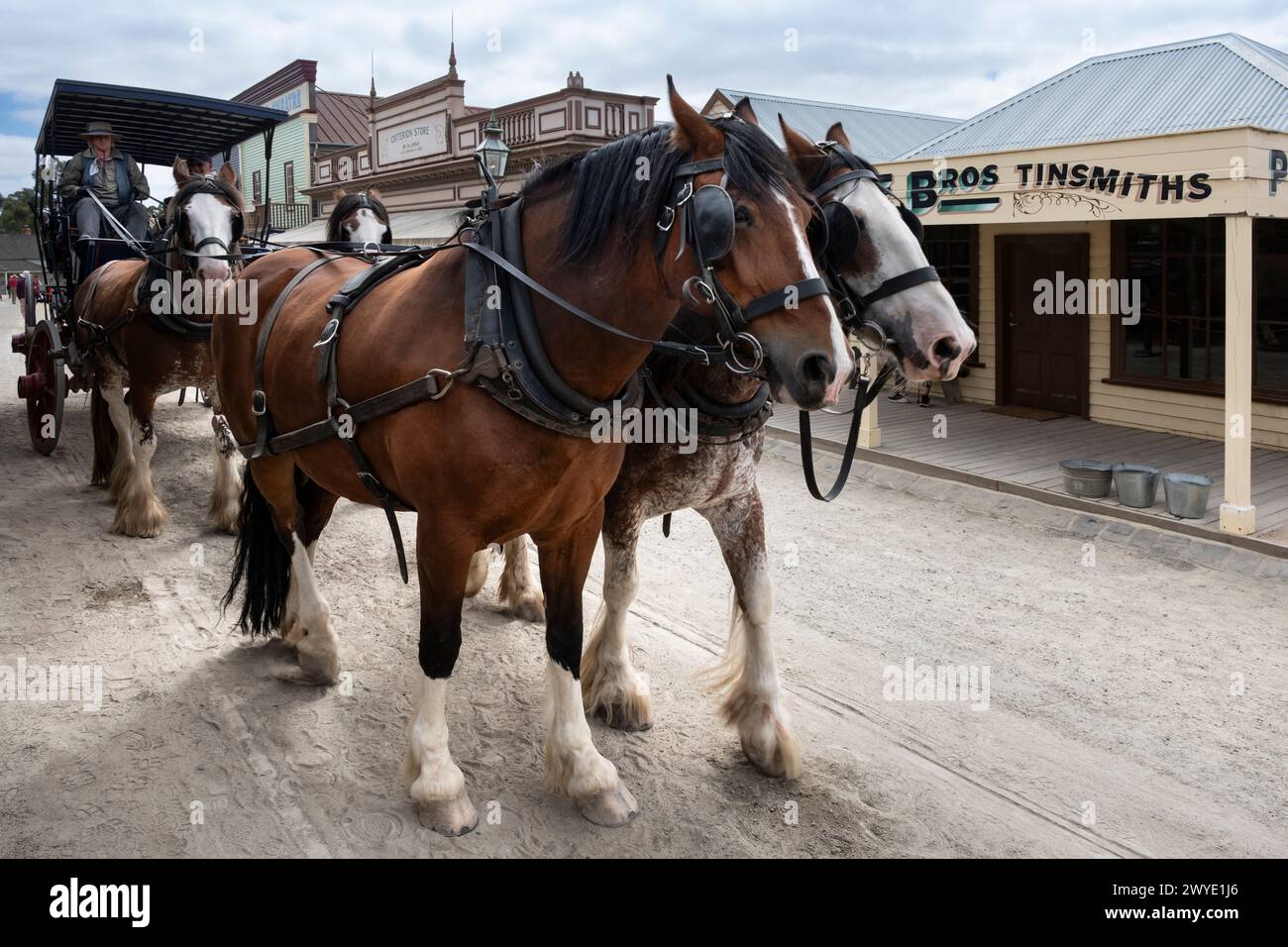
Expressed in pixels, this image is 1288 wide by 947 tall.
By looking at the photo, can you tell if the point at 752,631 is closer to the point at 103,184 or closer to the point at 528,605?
the point at 528,605

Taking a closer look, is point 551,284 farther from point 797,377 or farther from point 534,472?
point 797,377

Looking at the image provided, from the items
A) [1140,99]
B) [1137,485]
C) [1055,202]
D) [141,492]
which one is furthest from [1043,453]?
[141,492]

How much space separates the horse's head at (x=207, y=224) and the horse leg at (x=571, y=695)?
345 centimetres

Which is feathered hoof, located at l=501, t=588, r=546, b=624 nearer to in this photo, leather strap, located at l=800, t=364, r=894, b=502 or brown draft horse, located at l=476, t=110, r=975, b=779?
brown draft horse, located at l=476, t=110, r=975, b=779

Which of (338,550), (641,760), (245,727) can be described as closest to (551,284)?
(641,760)

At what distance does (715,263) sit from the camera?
8.52ft

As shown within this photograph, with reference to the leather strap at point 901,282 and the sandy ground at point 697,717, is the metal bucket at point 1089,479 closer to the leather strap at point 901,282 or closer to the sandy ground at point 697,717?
the sandy ground at point 697,717

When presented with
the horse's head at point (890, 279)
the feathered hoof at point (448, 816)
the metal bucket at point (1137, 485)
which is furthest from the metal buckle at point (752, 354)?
the metal bucket at point (1137, 485)

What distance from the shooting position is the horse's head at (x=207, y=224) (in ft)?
19.1

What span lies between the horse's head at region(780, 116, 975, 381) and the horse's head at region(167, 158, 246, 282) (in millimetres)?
3897

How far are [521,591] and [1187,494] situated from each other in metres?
4.86

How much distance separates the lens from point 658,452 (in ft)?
12.1

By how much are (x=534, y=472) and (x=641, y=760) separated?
1.41 meters
